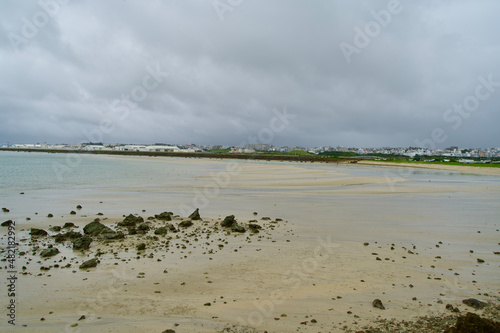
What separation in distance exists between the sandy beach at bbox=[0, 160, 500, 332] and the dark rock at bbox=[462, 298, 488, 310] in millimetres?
156

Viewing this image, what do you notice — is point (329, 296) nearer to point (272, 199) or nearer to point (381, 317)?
point (381, 317)

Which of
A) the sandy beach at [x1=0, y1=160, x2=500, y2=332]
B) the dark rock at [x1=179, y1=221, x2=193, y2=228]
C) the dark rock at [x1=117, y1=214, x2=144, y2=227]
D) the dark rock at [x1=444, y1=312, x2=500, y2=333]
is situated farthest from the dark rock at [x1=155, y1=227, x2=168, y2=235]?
the dark rock at [x1=444, y1=312, x2=500, y2=333]

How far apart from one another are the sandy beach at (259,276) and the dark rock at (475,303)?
0.16 metres

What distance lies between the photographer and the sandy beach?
6797 mm

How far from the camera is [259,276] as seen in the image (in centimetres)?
916

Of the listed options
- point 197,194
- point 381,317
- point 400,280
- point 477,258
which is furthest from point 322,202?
point 381,317

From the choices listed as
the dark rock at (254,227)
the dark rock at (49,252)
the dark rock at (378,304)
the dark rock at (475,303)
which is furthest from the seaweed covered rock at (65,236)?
the dark rock at (475,303)

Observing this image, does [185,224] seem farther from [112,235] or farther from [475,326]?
[475,326]

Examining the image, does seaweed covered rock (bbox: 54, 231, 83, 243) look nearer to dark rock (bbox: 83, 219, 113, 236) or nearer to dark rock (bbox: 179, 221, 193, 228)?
dark rock (bbox: 83, 219, 113, 236)

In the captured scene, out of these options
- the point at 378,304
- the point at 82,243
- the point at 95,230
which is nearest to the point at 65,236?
the point at 95,230

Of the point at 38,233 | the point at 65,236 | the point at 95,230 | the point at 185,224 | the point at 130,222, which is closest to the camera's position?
the point at 65,236

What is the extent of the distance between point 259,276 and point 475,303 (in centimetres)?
538

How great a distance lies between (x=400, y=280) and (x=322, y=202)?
1554cm

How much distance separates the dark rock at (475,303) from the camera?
719cm
